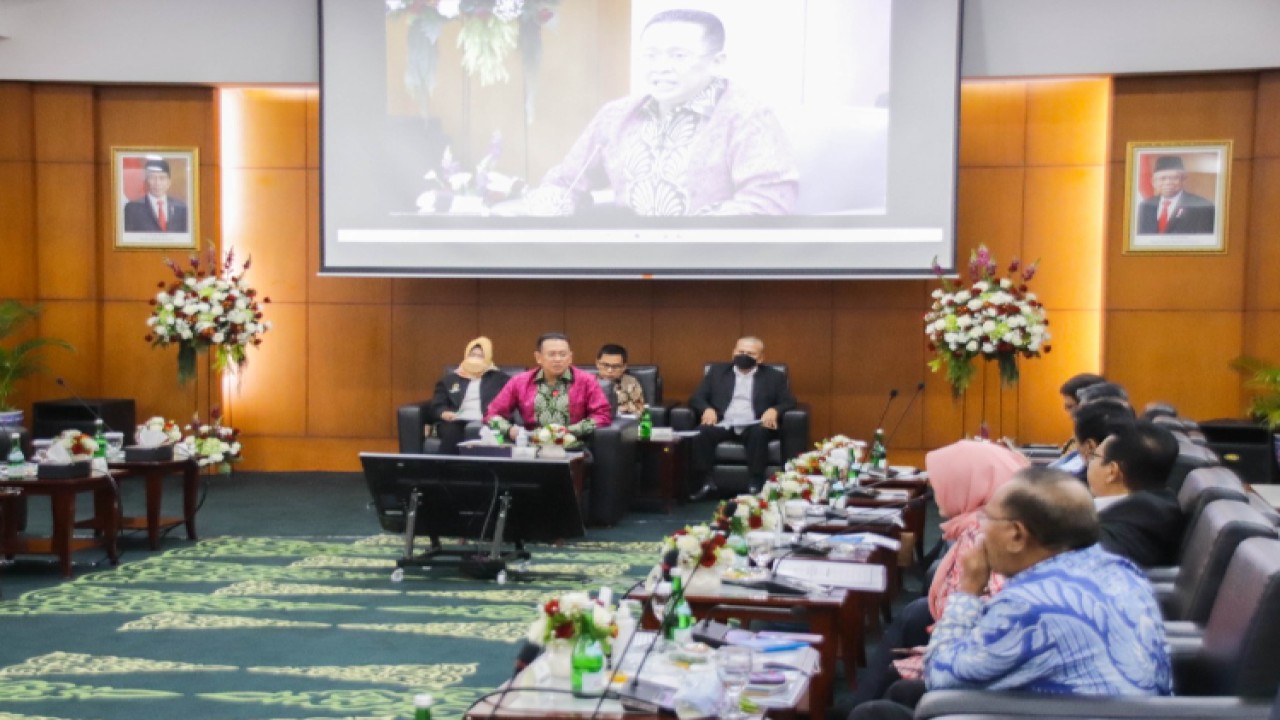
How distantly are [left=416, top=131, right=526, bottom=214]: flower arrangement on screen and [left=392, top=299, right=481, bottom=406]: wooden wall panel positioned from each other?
1048 mm

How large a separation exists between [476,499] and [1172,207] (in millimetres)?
6026

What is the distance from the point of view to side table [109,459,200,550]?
7.21 metres

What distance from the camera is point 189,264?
1050 centimetres

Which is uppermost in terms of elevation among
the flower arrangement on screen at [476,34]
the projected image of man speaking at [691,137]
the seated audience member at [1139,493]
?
the flower arrangement on screen at [476,34]

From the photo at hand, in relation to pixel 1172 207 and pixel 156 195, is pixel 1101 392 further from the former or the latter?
pixel 156 195

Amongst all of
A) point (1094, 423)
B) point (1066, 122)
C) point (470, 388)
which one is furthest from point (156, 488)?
point (1066, 122)

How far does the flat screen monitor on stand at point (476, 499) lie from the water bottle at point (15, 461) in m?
1.83

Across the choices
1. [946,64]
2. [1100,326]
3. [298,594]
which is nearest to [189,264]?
[298,594]

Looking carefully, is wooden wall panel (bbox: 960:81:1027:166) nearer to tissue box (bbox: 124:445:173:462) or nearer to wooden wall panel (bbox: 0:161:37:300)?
tissue box (bbox: 124:445:173:462)

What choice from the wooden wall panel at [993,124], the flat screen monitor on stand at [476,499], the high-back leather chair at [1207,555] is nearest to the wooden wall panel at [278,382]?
the flat screen monitor on stand at [476,499]

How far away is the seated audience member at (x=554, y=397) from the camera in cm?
798

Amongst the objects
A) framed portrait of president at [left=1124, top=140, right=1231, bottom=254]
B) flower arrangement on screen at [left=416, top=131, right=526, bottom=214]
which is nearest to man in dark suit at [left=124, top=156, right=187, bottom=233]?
flower arrangement on screen at [left=416, top=131, right=526, bottom=214]

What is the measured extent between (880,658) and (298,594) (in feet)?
10.7

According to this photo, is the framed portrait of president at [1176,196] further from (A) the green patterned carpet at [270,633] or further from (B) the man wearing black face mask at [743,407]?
(A) the green patterned carpet at [270,633]
